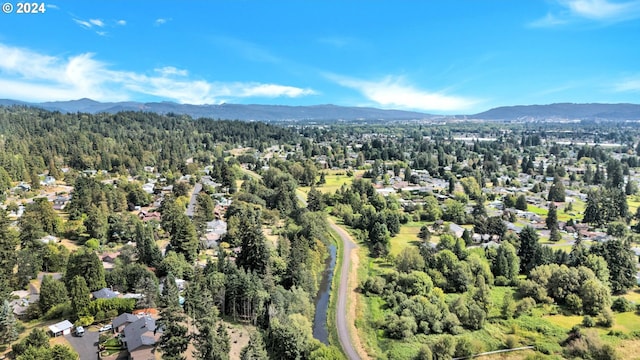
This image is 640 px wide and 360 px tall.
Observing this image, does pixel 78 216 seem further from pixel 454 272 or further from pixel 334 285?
pixel 454 272

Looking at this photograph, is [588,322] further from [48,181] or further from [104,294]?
[48,181]

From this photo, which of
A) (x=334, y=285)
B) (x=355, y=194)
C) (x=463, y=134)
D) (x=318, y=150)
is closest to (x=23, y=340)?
(x=334, y=285)

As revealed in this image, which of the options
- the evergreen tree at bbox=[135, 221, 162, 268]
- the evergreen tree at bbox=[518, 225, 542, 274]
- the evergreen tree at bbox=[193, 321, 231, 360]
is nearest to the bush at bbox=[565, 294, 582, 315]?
the evergreen tree at bbox=[518, 225, 542, 274]

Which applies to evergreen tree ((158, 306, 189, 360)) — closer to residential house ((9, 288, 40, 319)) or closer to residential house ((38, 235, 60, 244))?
residential house ((9, 288, 40, 319))

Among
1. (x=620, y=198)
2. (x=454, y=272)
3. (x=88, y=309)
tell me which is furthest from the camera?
(x=620, y=198)

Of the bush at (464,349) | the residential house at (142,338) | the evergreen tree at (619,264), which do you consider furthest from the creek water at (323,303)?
the evergreen tree at (619,264)

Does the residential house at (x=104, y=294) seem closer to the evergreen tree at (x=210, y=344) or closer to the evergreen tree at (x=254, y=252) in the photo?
the evergreen tree at (x=254, y=252)

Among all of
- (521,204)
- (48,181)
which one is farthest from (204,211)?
(521,204)
